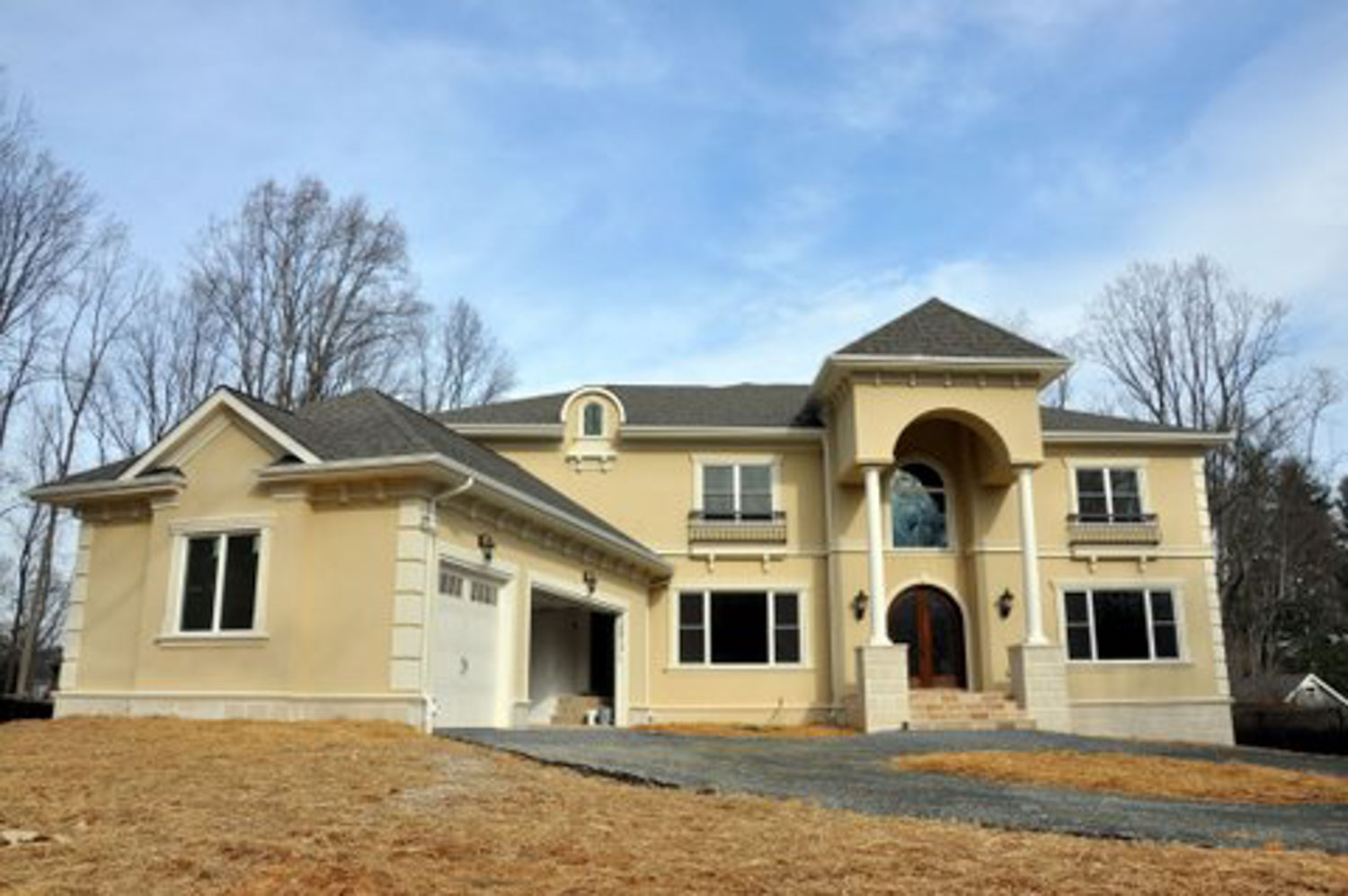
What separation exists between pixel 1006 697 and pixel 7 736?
15.6 metres

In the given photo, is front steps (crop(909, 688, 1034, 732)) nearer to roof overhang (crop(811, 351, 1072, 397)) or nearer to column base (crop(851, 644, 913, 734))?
column base (crop(851, 644, 913, 734))

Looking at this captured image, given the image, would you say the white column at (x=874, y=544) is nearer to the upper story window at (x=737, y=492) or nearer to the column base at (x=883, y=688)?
the column base at (x=883, y=688)

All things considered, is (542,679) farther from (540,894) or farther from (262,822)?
(540,894)

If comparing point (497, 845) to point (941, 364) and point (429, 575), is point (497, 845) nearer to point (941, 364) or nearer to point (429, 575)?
point (429, 575)

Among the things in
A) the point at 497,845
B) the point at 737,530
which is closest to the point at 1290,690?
the point at 737,530

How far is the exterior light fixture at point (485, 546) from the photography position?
47.4ft

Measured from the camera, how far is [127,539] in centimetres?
1498

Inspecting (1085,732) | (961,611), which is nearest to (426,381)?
(961,611)

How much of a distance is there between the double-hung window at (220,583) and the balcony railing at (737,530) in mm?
9924

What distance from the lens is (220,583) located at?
13.8m

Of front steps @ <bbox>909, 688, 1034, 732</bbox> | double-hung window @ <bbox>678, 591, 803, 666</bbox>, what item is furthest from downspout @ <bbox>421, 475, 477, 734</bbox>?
front steps @ <bbox>909, 688, 1034, 732</bbox>

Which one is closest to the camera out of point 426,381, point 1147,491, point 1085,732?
point 1085,732

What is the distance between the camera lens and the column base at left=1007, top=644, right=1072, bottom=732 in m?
18.8

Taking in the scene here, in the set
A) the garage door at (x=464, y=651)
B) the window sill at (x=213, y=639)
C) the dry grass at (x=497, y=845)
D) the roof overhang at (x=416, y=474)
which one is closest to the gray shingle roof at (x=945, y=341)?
the roof overhang at (x=416, y=474)
